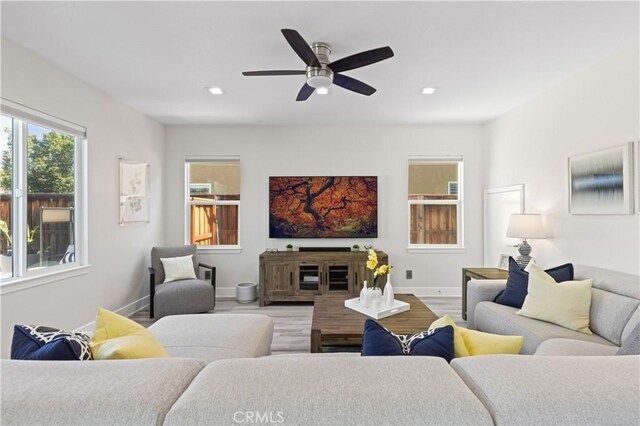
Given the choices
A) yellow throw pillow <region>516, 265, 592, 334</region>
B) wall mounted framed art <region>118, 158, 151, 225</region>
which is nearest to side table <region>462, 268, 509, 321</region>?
yellow throw pillow <region>516, 265, 592, 334</region>

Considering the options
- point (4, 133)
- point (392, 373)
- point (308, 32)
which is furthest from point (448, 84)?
point (4, 133)

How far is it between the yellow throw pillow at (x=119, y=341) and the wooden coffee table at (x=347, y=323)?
115cm

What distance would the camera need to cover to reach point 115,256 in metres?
3.62

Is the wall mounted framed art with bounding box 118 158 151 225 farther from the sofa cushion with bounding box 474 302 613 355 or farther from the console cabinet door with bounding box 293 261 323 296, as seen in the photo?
the sofa cushion with bounding box 474 302 613 355

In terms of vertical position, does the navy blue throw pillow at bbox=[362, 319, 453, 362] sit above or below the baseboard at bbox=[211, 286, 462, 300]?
above

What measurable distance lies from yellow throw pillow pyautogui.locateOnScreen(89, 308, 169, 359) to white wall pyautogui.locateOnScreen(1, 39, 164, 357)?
165 centimetres

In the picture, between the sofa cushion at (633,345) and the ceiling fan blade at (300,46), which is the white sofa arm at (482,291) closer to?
the sofa cushion at (633,345)

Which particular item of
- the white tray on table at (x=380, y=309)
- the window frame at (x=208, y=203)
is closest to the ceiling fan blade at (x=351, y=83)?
the white tray on table at (x=380, y=309)

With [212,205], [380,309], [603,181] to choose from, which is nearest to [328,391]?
[380,309]

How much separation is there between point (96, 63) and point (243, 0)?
165 cm

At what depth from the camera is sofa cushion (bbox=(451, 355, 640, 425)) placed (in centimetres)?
73

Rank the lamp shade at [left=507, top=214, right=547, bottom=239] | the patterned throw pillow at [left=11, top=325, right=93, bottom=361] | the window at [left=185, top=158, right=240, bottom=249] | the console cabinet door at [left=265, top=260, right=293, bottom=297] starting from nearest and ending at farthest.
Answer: the patterned throw pillow at [left=11, top=325, right=93, bottom=361] → the lamp shade at [left=507, top=214, right=547, bottom=239] → the console cabinet door at [left=265, top=260, right=293, bottom=297] → the window at [left=185, top=158, right=240, bottom=249]

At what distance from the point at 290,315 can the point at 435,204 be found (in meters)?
2.67

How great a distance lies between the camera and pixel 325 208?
15.1 ft
